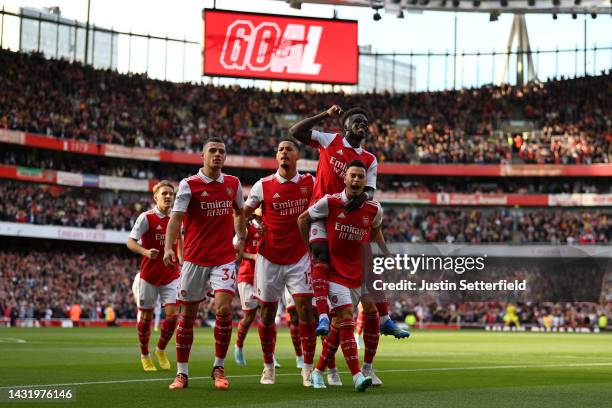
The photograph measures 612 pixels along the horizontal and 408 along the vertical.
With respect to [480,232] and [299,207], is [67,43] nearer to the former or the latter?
[480,232]

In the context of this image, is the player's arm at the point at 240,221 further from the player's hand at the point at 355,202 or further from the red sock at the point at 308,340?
the player's hand at the point at 355,202

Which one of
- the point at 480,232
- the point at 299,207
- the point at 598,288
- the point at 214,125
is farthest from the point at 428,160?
the point at 299,207

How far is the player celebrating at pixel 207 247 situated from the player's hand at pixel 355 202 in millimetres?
1700

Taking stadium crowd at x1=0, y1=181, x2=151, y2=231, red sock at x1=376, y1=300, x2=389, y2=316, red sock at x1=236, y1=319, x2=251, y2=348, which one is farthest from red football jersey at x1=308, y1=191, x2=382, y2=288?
stadium crowd at x1=0, y1=181, x2=151, y2=231

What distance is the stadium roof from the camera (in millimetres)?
59812

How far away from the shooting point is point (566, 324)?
59.0 m

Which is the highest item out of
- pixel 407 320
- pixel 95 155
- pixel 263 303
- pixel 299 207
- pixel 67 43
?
pixel 67 43

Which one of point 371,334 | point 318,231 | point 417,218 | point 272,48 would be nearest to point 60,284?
point 272,48

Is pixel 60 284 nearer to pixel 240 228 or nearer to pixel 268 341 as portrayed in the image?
pixel 268 341

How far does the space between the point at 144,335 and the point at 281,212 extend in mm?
4384

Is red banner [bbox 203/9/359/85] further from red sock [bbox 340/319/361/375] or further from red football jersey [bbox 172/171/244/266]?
red sock [bbox 340/319/361/375]

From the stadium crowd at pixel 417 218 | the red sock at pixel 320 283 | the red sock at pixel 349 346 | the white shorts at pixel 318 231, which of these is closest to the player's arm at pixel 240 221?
the white shorts at pixel 318 231

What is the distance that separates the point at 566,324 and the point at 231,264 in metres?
49.0

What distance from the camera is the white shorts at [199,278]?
512 inches
